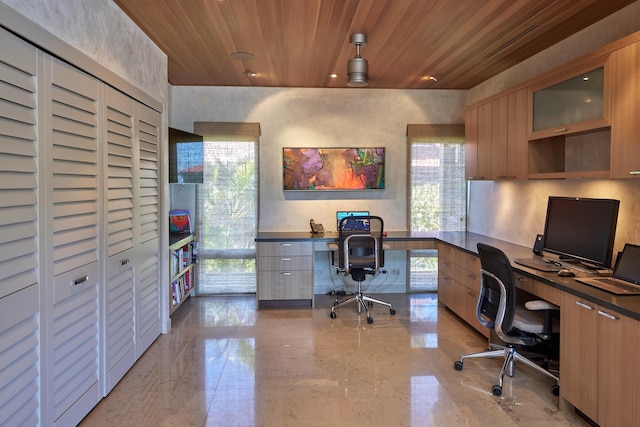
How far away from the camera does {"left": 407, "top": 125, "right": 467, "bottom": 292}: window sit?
18.3 ft

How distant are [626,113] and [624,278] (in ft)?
3.22

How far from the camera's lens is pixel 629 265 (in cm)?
254

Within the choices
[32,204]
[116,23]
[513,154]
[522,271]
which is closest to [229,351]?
[32,204]

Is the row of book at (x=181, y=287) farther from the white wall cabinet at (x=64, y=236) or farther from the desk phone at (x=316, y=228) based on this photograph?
the desk phone at (x=316, y=228)

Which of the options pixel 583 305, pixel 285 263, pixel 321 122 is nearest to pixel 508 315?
pixel 583 305

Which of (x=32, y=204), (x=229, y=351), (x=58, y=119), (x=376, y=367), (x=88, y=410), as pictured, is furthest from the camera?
(x=229, y=351)

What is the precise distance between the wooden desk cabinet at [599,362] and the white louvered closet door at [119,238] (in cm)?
287

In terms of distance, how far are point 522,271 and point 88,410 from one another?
116 inches

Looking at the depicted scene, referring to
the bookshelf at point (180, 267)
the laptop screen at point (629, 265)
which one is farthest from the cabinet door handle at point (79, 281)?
the laptop screen at point (629, 265)

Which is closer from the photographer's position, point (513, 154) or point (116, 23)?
point (116, 23)

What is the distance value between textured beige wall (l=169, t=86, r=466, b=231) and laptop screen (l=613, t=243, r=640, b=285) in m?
3.11

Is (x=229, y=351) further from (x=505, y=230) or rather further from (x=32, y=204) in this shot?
(x=505, y=230)

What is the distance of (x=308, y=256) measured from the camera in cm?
492

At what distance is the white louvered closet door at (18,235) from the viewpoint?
1.79m
